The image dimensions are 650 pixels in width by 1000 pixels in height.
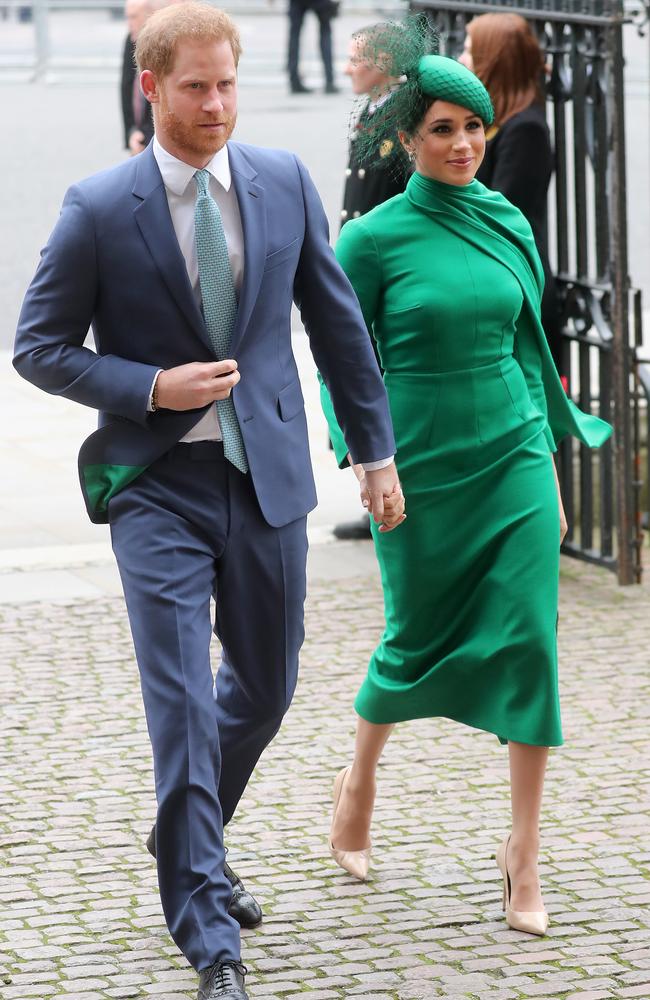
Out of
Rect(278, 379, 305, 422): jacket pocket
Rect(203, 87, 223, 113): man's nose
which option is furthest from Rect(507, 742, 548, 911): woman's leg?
Rect(203, 87, 223, 113): man's nose

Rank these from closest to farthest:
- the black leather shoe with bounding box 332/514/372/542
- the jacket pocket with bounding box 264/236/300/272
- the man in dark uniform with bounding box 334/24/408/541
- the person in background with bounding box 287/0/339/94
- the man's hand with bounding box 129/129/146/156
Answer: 1. the jacket pocket with bounding box 264/236/300/272
2. the man in dark uniform with bounding box 334/24/408/541
3. the black leather shoe with bounding box 332/514/372/542
4. the man's hand with bounding box 129/129/146/156
5. the person in background with bounding box 287/0/339/94

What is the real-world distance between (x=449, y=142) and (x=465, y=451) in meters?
0.70

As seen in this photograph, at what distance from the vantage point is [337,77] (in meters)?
21.7

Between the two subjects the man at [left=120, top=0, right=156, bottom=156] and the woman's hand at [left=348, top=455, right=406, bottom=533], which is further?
the man at [left=120, top=0, right=156, bottom=156]

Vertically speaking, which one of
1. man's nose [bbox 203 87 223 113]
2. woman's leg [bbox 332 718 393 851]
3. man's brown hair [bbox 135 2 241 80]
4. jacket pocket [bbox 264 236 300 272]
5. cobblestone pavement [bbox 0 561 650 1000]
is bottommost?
cobblestone pavement [bbox 0 561 650 1000]

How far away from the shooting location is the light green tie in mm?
3873

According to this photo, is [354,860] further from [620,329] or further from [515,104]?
[515,104]

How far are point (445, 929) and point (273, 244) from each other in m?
1.58

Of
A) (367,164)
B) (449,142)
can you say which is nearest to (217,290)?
(449,142)

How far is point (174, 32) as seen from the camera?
149 inches

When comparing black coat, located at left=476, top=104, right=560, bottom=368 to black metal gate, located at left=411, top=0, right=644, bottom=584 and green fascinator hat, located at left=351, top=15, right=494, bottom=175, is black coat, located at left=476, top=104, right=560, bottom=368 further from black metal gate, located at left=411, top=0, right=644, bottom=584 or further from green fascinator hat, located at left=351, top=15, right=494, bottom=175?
green fascinator hat, located at left=351, top=15, right=494, bottom=175

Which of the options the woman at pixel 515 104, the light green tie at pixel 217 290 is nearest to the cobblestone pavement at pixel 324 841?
the light green tie at pixel 217 290

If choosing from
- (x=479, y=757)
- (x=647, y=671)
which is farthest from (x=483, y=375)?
(x=647, y=671)

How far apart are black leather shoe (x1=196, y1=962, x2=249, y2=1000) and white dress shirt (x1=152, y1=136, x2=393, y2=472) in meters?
1.05
